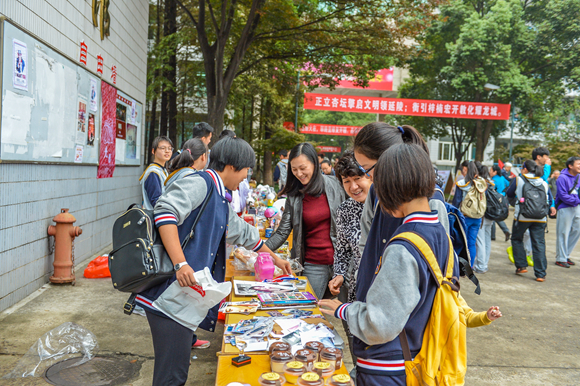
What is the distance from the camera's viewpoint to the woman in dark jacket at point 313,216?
366 cm

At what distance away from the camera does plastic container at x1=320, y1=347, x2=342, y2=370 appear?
1.96 meters

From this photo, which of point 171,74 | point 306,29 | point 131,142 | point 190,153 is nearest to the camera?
point 190,153

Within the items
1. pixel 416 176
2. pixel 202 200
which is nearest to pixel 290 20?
pixel 202 200

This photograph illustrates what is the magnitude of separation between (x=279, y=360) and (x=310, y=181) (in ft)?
6.20

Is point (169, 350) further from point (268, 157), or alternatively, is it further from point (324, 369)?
point (268, 157)

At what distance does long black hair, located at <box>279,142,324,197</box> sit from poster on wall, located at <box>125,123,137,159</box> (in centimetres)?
650

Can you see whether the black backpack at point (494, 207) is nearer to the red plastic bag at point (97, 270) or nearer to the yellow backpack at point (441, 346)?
the red plastic bag at point (97, 270)

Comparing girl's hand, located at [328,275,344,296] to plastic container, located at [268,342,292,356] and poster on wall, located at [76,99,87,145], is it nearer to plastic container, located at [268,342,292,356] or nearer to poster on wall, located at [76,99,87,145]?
plastic container, located at [268,342,292,356]

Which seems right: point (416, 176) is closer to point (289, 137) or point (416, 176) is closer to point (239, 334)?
point (239, 334)

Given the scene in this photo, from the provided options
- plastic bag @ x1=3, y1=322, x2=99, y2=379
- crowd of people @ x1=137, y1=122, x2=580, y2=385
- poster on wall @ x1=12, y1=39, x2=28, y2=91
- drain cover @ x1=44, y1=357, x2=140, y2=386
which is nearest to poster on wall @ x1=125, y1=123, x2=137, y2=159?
poster on wall @ x1=12, y1=39, x2=28, y2=91

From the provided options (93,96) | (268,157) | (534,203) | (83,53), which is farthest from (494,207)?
(268,157)

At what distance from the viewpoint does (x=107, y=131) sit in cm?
779

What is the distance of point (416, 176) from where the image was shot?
1581 millimetres

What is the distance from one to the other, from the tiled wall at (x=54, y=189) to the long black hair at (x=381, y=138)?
3.89 meters
